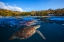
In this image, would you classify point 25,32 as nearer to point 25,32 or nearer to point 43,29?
point 25,32

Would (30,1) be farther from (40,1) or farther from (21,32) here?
(21,32)

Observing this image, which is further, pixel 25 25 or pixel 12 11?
pixel 12 11

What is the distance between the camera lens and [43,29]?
6.23 ft

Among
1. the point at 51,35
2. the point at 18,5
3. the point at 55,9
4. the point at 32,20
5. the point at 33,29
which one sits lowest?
the point at 51,35

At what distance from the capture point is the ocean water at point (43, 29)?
1.88 metres

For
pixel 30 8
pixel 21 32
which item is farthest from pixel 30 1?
pixel 21 32

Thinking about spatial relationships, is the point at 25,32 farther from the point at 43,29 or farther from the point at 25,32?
the point at 43,29

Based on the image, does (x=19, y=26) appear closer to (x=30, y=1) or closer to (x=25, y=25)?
(x=25, y=25)

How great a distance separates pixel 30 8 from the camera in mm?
2072

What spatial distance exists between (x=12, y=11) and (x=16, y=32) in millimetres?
478

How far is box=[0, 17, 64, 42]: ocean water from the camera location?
6.18ft

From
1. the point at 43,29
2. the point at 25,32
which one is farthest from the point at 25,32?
the point at 43,29

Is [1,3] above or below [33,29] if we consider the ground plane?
above

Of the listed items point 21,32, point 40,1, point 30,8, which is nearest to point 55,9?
point 40,1
